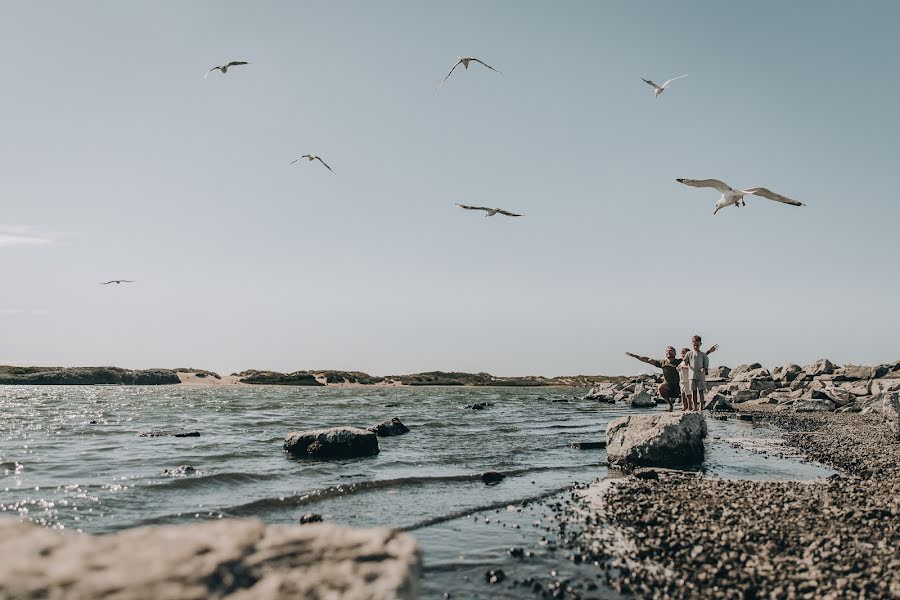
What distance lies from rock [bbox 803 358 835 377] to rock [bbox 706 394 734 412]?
50.0ft

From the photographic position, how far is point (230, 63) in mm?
24453

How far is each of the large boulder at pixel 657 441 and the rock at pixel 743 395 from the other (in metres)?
33.3

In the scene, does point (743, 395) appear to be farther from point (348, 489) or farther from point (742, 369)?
point (348, 489)

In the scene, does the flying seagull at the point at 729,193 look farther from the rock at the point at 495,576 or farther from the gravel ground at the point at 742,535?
the rock at the point at 495,576

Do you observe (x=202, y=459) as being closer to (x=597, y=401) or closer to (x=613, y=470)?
(x=613, y=470)

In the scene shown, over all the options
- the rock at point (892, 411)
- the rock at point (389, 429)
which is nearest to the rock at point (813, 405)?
the rock at point (892, 411)

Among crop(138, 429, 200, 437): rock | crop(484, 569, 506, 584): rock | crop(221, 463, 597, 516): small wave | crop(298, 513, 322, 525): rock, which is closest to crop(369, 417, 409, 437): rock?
crop(138, 429, 200, 437): rock

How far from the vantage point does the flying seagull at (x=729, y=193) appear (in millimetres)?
14773

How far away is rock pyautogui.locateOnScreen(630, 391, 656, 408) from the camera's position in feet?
173

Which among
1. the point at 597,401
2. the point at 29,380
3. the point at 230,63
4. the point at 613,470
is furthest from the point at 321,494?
the point at 29,380

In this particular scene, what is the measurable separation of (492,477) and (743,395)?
39.5 m

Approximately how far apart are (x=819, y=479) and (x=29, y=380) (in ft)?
461

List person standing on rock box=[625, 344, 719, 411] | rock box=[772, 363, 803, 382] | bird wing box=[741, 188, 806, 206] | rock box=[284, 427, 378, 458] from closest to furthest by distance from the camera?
bird wing box=[741, 188, 806, 206] < rock box=[284, 427, 378, 458] < person standing on rock box=[625, 344, 719, 411] < rock box=[772, 363, 803, 382]

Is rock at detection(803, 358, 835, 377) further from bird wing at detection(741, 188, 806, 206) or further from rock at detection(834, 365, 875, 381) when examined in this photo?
bird wing at detection(741, 188, 806, 206)
